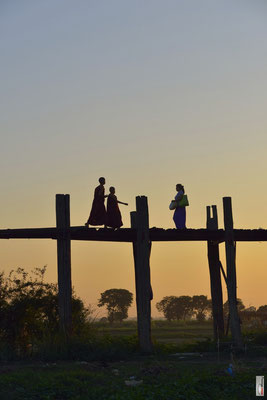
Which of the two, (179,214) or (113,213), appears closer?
(113,213)

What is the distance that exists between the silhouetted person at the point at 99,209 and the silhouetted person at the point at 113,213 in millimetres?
153

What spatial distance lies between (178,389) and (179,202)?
8260 mm

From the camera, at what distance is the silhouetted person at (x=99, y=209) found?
18927 mm

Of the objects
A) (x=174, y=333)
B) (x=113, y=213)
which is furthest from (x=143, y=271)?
(x=174, y=333)

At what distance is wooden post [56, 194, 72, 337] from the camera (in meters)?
18.1

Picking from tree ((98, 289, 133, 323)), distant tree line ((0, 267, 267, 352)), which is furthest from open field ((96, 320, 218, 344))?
tree ((98, 289, 133, 323))

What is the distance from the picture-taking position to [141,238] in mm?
18984

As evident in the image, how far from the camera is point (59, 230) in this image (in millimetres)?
18328

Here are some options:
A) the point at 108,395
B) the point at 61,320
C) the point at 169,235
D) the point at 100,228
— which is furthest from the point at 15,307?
the point at 108,395

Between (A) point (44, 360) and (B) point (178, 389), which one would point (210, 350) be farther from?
(B) point (178, 389)

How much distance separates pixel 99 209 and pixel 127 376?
600 centimetres

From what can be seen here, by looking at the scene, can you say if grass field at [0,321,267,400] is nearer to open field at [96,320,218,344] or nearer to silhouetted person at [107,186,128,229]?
open field at [96,320,218,344]

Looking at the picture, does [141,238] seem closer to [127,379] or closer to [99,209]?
[99,209]

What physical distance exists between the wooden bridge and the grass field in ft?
3.97
